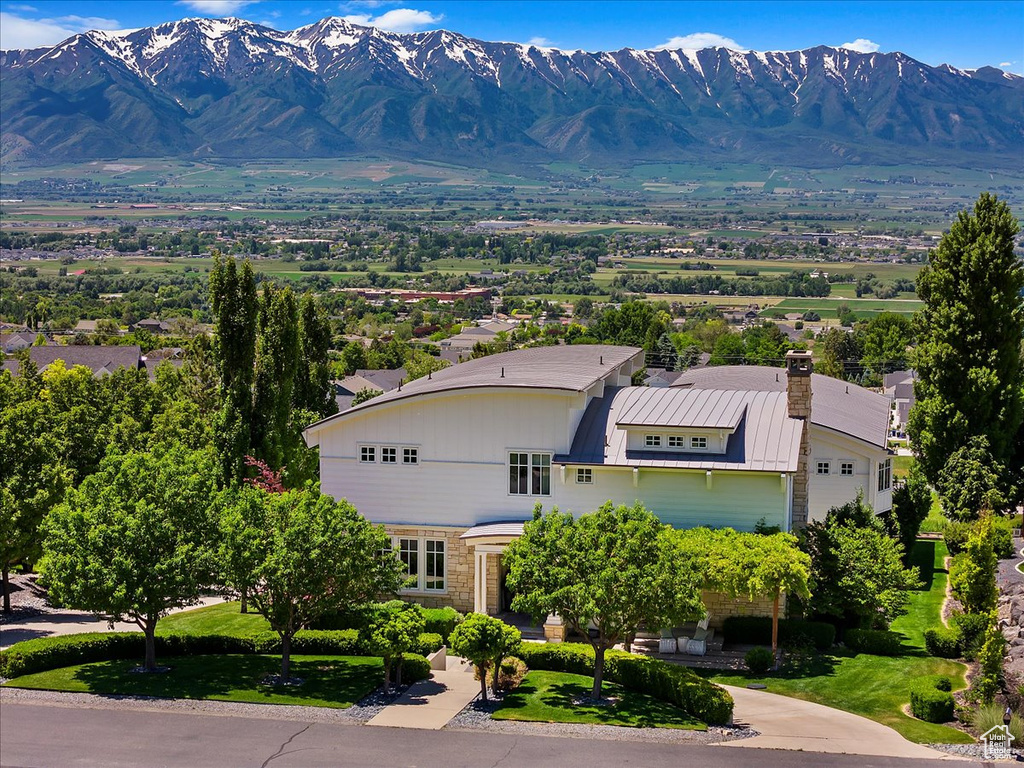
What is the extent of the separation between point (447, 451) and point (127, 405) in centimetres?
2345

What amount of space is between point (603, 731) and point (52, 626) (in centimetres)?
1822

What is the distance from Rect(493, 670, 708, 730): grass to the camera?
29469 mm

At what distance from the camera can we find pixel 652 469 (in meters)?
38.9

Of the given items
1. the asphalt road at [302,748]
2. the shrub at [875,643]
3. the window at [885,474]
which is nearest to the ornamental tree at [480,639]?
the asphalt road at [302,748]

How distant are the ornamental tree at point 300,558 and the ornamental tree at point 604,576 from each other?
3.77 metres

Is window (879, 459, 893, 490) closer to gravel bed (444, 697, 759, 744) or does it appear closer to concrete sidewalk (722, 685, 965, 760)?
concrete sidewalk (722, 685, 965, 760)

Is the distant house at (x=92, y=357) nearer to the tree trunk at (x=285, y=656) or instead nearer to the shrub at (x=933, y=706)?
the tree trunk at (x=285, y=656)

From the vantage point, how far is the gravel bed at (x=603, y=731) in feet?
93.1

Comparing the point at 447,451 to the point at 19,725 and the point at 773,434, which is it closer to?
the point at 773,434

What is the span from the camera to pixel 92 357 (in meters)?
108

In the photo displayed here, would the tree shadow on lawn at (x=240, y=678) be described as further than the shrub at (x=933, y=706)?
Yes

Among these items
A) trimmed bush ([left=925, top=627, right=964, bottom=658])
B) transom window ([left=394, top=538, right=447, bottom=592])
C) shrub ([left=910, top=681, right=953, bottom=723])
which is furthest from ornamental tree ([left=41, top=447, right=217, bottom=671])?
trimmed bush ([left=925, top=627, right=964, bottom=658])

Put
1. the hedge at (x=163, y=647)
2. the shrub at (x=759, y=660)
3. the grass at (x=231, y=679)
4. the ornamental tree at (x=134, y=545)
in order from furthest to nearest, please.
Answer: the shrub at (x=759, y=660)
the hedge at (x=163, y=647)
the ornamental tree at (x=134, y=545)
the grass at (x=231, y=679)

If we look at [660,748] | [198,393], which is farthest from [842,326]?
[660,748]
